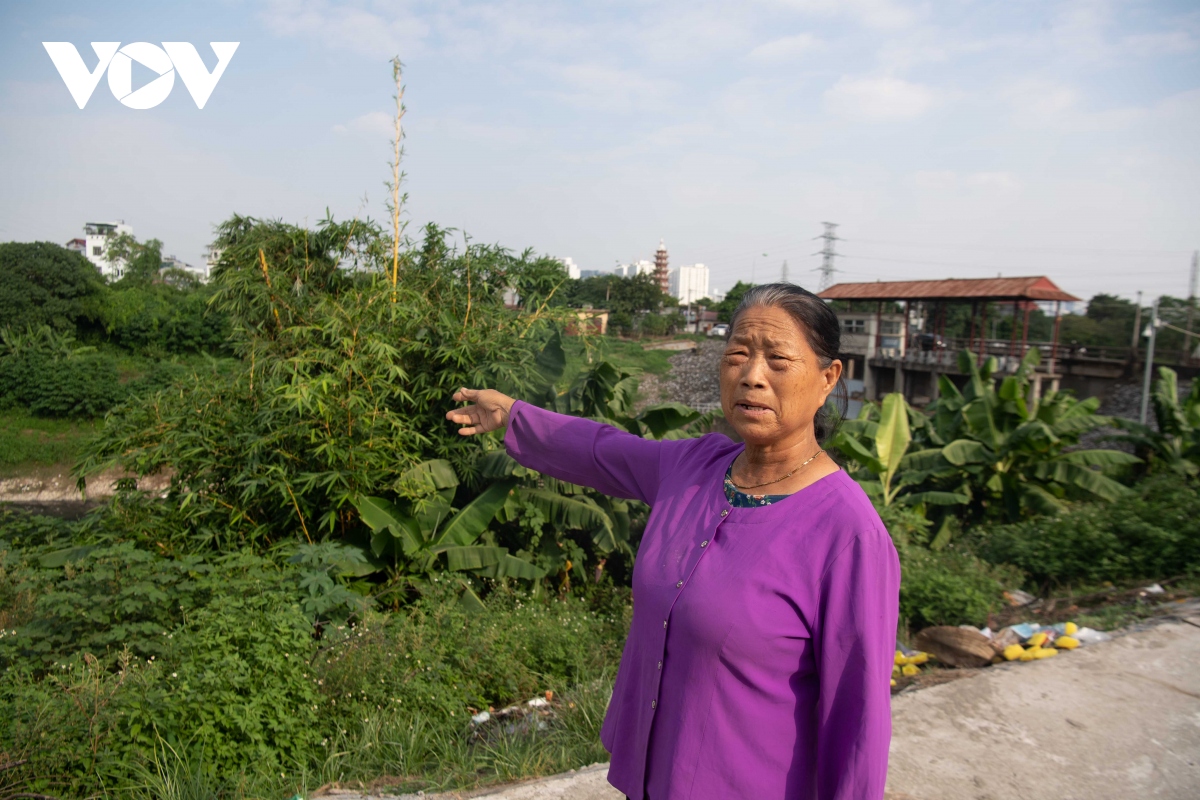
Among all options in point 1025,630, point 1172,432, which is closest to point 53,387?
point 1025,630

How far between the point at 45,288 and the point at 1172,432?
26.8 metres

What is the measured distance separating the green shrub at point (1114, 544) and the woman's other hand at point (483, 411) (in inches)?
242

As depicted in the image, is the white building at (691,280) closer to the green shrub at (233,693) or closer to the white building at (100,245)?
the white building at (100,245)

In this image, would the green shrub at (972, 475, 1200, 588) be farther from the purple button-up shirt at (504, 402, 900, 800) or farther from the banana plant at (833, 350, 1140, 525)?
the purple button-up shirt at (504, 402, 900, 800)

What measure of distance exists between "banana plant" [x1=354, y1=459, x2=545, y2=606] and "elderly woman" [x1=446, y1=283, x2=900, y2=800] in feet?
12.6

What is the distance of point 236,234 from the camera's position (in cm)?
607

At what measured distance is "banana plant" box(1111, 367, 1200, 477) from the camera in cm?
952

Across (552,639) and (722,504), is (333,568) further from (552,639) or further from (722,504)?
(722,504)

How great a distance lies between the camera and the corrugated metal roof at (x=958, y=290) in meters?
18.5

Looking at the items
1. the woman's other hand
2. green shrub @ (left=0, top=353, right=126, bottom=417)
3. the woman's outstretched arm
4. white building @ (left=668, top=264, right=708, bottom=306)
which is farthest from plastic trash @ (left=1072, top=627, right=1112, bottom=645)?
white building @ (left=668, top=264, right=708, bottom=306)

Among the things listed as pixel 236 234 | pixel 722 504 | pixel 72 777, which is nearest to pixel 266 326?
pixel 236 234

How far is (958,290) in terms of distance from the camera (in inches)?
810

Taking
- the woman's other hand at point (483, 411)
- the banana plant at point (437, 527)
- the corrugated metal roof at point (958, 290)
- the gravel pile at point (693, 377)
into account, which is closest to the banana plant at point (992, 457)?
the banana plant at point (437, 527)

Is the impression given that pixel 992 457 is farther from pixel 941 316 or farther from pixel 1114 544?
pixel 941 316
